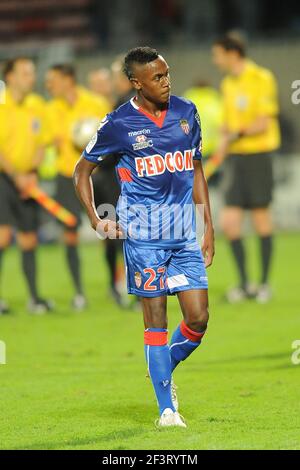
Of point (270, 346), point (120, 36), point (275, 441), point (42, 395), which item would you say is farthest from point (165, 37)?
point (275, 441)

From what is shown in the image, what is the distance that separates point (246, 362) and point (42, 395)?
6.04 feet

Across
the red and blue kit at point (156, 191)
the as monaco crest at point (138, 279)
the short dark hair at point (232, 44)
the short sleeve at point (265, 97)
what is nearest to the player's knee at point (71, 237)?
the short sleeve at point (265, 97)

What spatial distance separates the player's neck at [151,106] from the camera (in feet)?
22.1

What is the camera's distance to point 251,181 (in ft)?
41.5

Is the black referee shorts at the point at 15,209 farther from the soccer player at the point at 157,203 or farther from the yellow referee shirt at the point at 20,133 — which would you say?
the soccer player at the point at 157,203

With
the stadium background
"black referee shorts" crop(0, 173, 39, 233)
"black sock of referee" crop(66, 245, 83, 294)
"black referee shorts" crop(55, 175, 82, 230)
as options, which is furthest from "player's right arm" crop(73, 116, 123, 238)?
"black referee shorts" crop(55, 175, 82, 230)

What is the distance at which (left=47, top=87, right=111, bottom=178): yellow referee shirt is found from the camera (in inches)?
504

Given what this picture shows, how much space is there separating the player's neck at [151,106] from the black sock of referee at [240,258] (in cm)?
610

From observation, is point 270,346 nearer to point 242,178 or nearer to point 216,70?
point 242,178

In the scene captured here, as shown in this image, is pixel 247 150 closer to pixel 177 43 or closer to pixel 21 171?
pixel 21 171

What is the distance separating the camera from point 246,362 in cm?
905

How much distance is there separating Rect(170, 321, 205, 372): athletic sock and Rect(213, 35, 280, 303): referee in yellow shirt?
568 centimetres

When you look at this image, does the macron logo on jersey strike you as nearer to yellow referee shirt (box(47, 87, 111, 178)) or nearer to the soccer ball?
the soccer ball

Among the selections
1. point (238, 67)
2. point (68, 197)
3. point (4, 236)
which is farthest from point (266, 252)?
point (4, 236)
